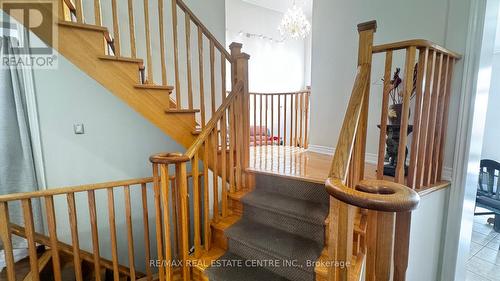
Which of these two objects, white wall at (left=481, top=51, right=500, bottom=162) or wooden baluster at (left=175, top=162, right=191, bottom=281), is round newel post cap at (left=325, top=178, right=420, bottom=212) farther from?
white wall at (left=481, top=51, right=500, bottom=162)

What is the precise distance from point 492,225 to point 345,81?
3317 mm

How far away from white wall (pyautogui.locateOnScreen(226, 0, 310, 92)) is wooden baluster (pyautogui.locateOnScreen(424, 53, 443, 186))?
13.5ft

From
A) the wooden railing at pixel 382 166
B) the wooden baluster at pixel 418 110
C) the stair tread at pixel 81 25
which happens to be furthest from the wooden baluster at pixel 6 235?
the wooden baluster at pixel 418 110

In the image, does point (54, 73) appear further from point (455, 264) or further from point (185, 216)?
point (455, 264)

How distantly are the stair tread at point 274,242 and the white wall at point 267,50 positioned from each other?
4.19 m

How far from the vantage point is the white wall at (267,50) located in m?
5.19

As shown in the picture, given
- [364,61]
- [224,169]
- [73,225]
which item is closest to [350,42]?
[364,61]

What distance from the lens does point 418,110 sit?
159 centimetres

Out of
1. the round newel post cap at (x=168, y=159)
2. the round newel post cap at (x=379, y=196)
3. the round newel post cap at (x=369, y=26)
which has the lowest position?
the round newel post cap at (x=168, y=159)

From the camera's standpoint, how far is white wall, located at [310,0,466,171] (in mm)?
2178

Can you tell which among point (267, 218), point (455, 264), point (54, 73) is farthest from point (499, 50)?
point (54, 73)

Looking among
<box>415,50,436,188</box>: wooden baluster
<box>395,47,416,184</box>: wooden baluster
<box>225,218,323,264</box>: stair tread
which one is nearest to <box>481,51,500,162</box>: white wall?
<box>415,50,436,188</box>: wooden baluster

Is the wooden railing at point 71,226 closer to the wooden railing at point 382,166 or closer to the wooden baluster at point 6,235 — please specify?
the wooden baluster at point 6,235

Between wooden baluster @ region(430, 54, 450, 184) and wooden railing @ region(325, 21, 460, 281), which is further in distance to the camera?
wooden baluster @ region(430, 54, 450, 184)
